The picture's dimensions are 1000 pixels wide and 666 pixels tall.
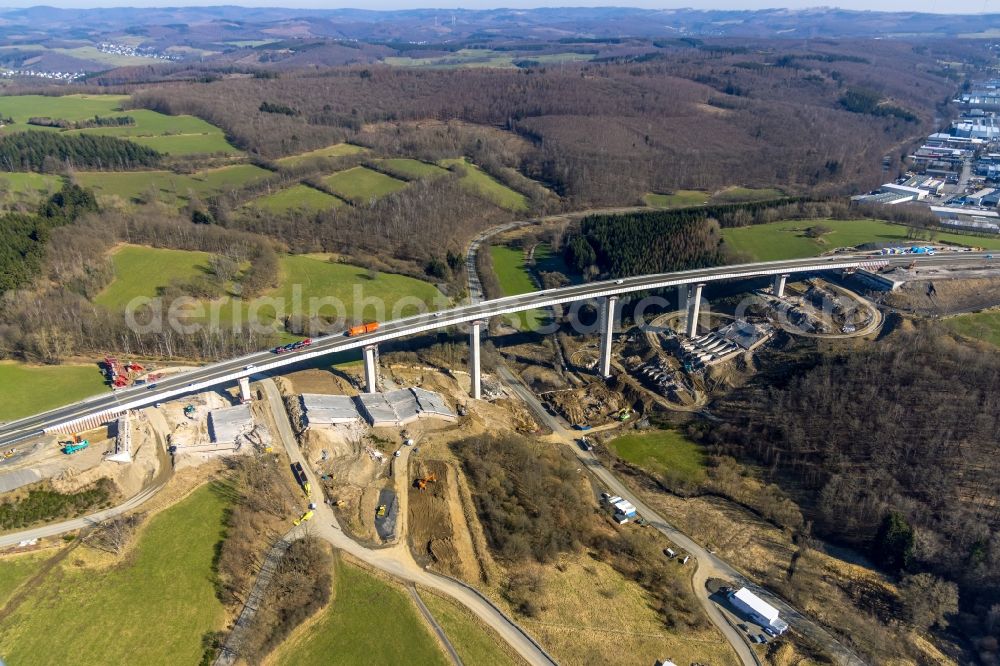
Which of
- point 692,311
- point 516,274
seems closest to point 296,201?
point 516,274

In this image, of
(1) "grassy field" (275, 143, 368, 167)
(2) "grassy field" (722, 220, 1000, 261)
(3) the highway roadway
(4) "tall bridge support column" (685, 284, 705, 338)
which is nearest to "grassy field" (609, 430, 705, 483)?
(3) the highway roadway

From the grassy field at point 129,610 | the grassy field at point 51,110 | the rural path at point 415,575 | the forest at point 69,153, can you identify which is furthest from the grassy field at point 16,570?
the grassy field at point 51,110

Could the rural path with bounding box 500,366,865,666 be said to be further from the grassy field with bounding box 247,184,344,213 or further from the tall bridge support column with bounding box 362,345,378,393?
the grassy field with bounding box 247,184,344,213

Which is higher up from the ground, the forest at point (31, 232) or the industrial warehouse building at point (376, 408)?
the forest at point (31, 232)

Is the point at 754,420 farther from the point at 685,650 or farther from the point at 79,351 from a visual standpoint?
the point at 79,351

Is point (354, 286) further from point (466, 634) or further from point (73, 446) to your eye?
point (466, 634)

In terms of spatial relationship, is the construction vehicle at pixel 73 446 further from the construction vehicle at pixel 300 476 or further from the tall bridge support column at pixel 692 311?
the tall bridge support column at pixel 692 311

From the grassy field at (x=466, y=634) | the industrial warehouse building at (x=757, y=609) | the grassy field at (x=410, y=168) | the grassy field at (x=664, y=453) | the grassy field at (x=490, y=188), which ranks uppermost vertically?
the grassy field at (x=410, y=168)
